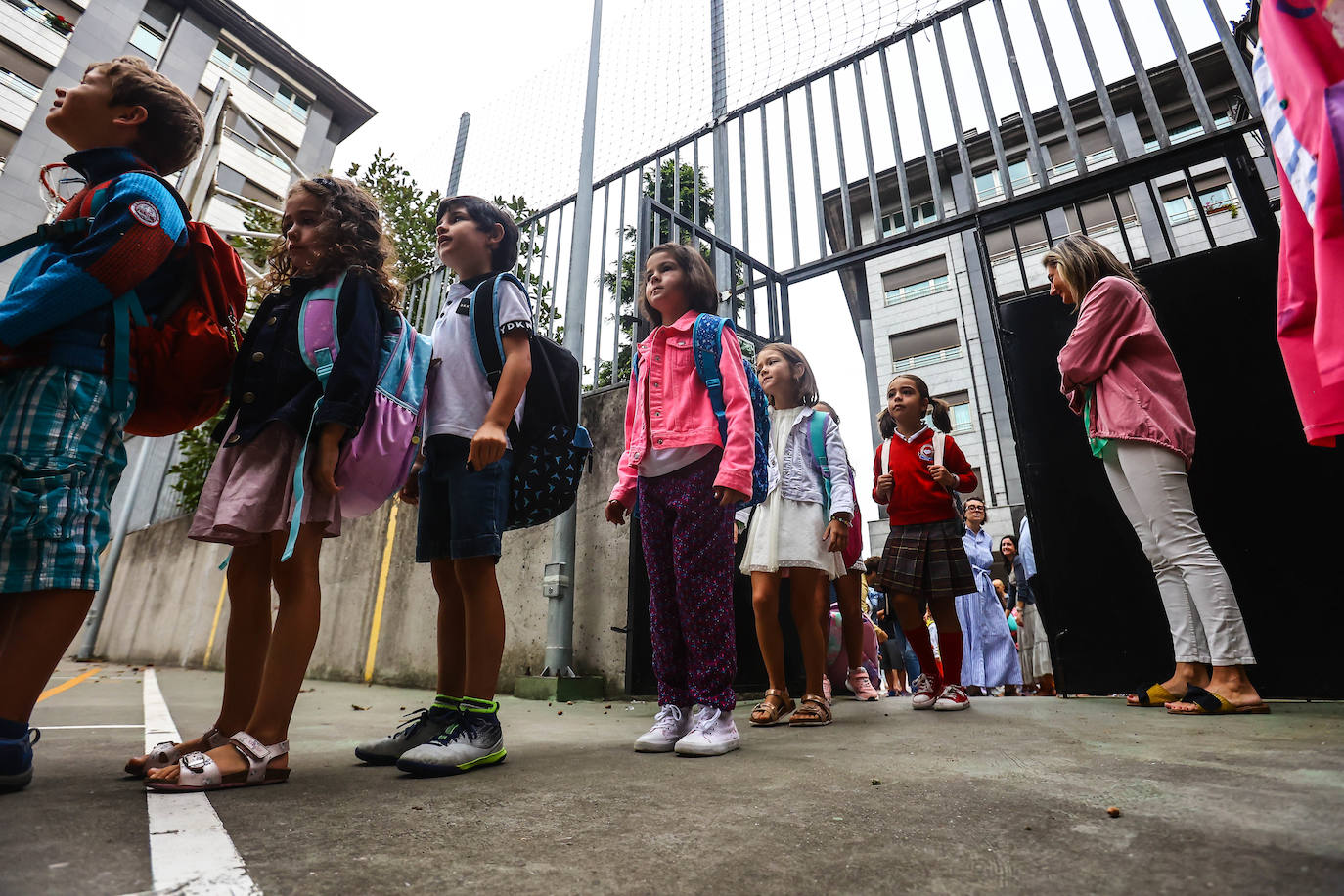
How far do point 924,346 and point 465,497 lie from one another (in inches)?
1138

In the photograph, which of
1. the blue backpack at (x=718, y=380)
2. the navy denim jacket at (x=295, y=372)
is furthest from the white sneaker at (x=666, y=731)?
the navy denim jacket at (x=295, y=372)

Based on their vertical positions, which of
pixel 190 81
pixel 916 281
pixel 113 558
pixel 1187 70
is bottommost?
pixel 113 558

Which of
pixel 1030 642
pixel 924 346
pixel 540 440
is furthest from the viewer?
pixel 924 346

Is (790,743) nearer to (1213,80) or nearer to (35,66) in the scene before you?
(1213,80)

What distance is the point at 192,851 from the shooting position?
1.08 metres

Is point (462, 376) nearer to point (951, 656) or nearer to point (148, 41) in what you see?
point (951, 656)

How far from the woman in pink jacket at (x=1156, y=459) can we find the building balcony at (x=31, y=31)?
87.1 ft

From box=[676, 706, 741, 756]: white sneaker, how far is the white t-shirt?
47.4 inches

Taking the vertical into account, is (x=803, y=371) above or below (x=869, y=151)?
below

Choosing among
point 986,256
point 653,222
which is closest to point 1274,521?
point 986,256

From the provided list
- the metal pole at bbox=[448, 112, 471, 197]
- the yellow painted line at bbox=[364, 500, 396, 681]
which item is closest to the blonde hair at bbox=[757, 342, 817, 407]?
the yellow painted line at bbox=[364, 500, 396, 681]

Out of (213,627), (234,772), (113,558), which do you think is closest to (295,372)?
(234,772)

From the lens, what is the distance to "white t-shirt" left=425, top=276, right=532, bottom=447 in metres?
2.24

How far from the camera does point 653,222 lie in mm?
5156
